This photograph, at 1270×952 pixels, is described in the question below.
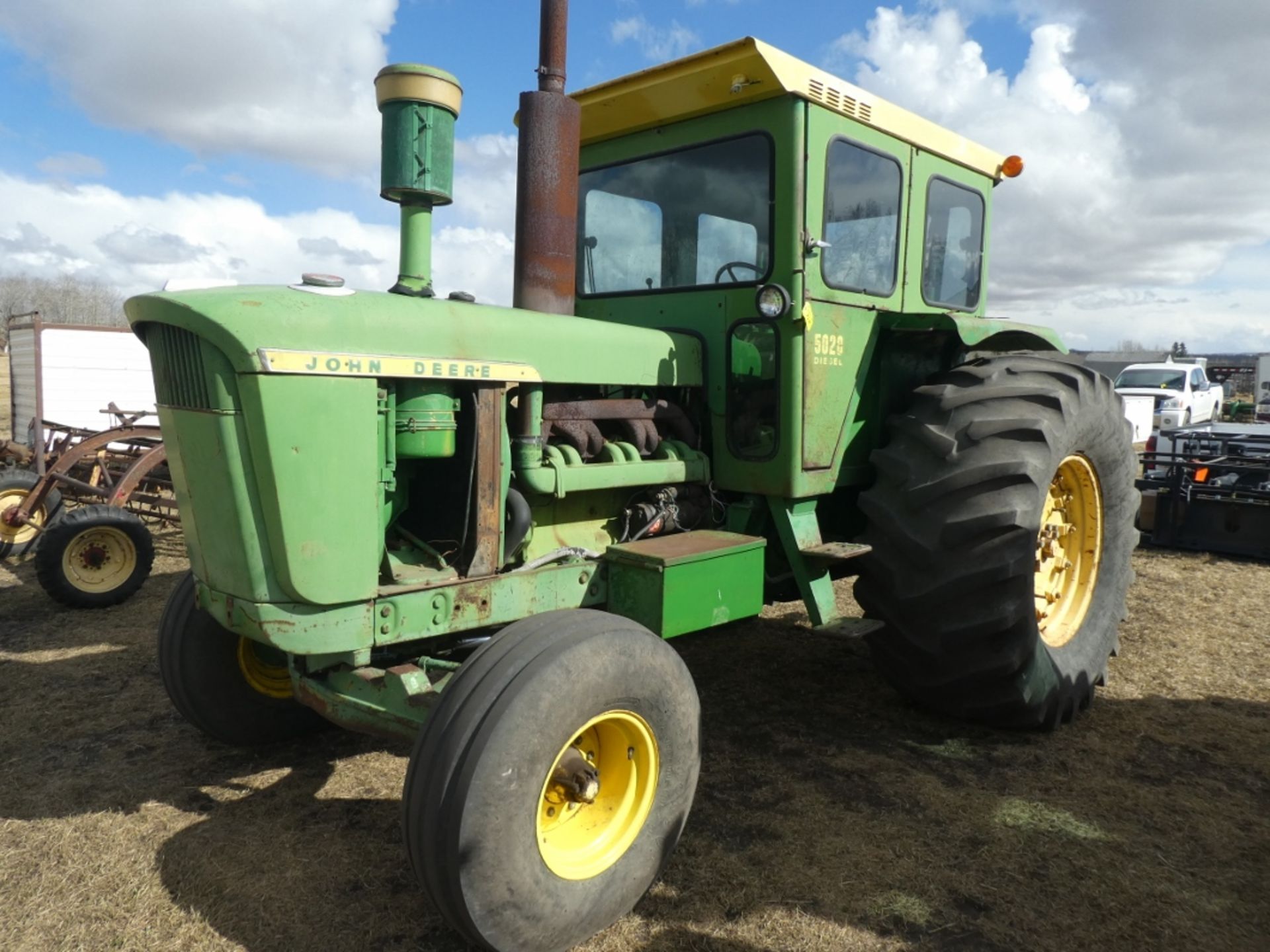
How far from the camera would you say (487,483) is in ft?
9.43

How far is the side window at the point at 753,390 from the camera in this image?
11.8 feet

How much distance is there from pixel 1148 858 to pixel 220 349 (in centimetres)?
309

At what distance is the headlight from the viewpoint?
335cm

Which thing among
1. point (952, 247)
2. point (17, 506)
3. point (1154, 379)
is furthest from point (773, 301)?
point (1154, 379)

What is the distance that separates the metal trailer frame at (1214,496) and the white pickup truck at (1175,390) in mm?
9551

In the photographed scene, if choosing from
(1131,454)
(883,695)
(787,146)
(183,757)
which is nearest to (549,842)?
(183,757)

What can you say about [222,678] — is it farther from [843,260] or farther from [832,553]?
[843,260]

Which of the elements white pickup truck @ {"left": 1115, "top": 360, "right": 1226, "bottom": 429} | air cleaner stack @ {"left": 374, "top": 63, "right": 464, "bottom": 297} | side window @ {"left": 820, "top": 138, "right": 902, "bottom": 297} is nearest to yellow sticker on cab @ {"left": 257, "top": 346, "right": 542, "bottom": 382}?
air cleaner stack @ {"left": 374, "top": 63, "right": 464, "bottom": 297}

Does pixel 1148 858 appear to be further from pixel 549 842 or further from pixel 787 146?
pixel 787 146

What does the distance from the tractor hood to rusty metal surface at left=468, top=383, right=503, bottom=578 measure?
85mm

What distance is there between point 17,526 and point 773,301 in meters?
6.39

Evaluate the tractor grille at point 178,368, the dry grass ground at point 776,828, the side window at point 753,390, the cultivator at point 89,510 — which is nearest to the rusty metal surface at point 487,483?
the tractor grille at point 178,368

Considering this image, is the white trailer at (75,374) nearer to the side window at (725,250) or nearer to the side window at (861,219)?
the side window at (725,250)

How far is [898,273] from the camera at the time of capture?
4.03 meters
